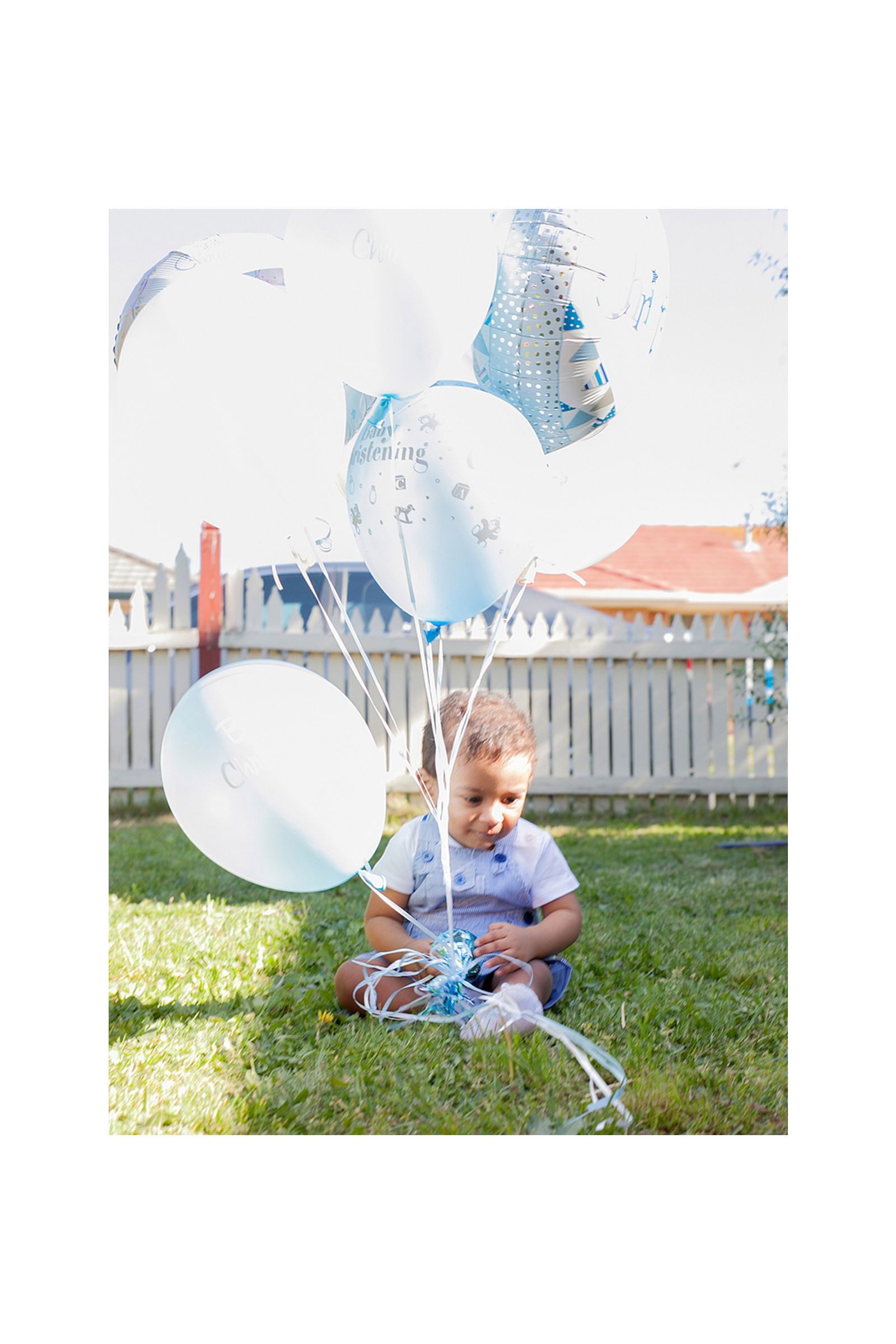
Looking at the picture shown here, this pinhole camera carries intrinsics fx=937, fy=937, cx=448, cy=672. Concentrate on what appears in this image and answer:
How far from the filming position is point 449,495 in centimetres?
161

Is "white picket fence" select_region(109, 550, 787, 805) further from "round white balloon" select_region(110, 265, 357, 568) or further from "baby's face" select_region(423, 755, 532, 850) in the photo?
"round white balloon" select_region(110, 265, 357, 568)

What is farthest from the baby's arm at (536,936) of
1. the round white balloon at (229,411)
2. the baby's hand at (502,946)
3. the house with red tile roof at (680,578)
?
the house with red tile roof at (680,578)

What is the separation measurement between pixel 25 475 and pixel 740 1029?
1.73 m

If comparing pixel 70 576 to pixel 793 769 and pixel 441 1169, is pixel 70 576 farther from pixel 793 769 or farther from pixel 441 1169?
pixel 793 769

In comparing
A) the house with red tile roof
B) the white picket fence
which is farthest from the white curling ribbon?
the house with red tile roof

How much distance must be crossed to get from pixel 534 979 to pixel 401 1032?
0.28m

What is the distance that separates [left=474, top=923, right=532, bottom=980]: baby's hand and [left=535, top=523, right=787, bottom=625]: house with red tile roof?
376 centimetres

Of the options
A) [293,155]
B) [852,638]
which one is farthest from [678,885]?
[293,155]

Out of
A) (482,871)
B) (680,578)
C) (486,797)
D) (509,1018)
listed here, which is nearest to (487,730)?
(486,797)

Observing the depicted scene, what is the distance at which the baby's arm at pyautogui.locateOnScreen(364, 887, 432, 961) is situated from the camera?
6.07ft

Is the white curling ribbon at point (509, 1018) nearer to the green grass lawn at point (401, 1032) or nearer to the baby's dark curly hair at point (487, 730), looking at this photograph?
the green grass lawn at point (401, 1032)

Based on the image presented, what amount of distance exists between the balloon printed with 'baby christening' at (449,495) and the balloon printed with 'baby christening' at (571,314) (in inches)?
6.5

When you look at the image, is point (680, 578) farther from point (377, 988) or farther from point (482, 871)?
point (377, 988)

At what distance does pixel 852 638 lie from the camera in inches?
71.5
